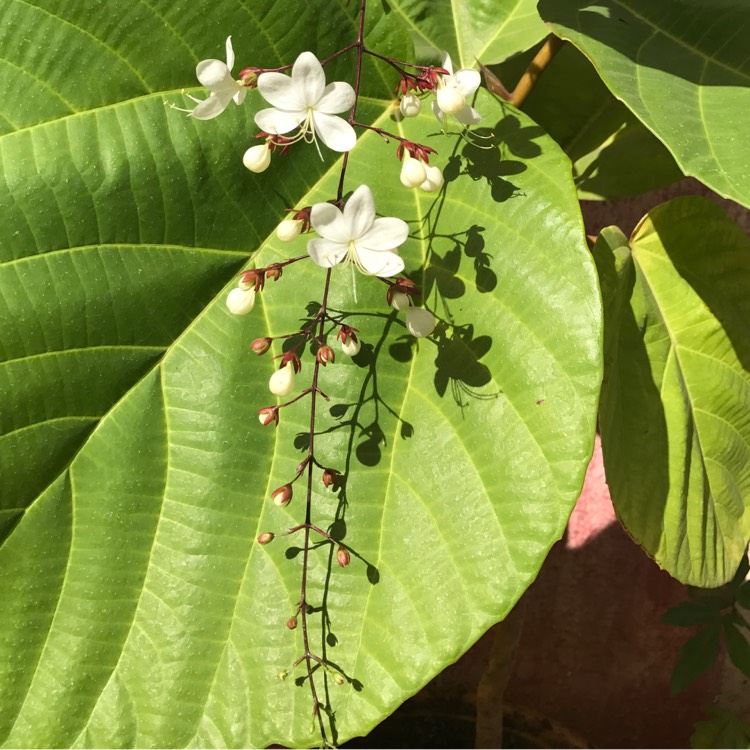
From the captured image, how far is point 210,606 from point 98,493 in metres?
0.12

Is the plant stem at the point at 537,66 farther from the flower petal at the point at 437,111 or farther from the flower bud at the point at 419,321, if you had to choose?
the flower bud at the point at 419,321

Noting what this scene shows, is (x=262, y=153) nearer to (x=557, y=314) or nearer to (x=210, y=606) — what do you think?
(x=557, y=314)

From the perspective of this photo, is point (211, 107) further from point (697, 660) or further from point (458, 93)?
point (697, 660)

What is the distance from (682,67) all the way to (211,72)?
13.6 inches

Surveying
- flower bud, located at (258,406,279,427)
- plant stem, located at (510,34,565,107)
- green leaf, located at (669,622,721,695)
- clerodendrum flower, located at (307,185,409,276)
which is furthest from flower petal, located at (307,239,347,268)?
green leaf, located at (669,622,721,695)

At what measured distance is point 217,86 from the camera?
507 millimetres

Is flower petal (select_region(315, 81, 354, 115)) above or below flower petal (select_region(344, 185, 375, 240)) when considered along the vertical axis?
above

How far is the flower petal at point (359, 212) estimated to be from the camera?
18.9 inches

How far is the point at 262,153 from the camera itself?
53cm

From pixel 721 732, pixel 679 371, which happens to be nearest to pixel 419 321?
pixel 679 371

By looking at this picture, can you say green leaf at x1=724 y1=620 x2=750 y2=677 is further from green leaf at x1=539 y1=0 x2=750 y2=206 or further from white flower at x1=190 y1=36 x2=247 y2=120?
white flower at x1=190 y1=36 x2=247 y2=120

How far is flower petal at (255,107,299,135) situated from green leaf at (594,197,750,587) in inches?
12.1

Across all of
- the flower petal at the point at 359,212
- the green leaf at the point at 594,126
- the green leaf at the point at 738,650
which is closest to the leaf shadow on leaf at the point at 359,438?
the flower petal at the point at 359,212

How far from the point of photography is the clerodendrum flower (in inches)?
19.0
